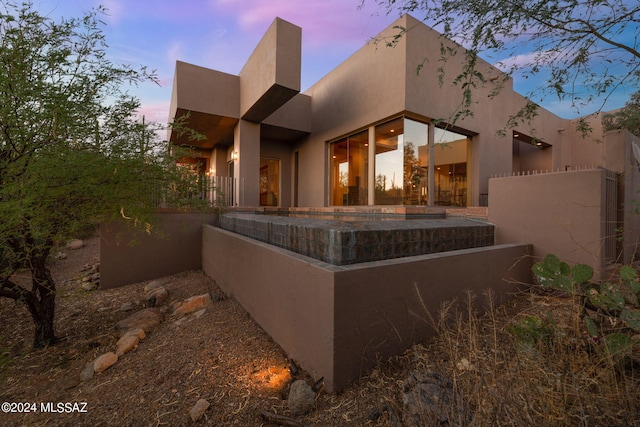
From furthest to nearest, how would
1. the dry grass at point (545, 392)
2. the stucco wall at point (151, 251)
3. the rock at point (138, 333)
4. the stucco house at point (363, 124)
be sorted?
the stucco house at point (363, 124) → the stucco wall at point (151, 251) → the rock at point (138, 333) → the dry grass at point (545, 392)

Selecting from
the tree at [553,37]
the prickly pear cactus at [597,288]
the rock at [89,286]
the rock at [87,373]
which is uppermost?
the tree at [553,37]

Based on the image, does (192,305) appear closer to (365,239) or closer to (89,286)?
(365,239)

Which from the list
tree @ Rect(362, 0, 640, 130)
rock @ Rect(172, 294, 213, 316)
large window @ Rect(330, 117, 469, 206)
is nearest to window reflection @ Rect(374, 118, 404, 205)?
large window @ Rect(330, 117, 469, 206)

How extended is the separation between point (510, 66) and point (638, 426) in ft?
10.5

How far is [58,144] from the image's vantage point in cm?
238

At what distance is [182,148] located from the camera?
11.9ft

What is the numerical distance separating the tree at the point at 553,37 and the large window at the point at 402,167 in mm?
3608

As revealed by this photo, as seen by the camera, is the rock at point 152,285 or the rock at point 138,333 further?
the rock at point 152,285

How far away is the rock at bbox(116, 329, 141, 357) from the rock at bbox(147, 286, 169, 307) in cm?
123

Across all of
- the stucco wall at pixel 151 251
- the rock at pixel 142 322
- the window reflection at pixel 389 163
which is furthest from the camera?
the window reflection at pixel 389 163

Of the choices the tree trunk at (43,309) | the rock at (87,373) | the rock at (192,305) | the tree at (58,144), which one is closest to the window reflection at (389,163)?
the rock at (192,305)

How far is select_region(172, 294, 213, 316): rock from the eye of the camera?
11.9 feet

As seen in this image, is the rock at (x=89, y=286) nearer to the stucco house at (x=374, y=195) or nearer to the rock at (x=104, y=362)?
the stucco house at (x=374, y=195)

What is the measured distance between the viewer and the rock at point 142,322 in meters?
3.26
